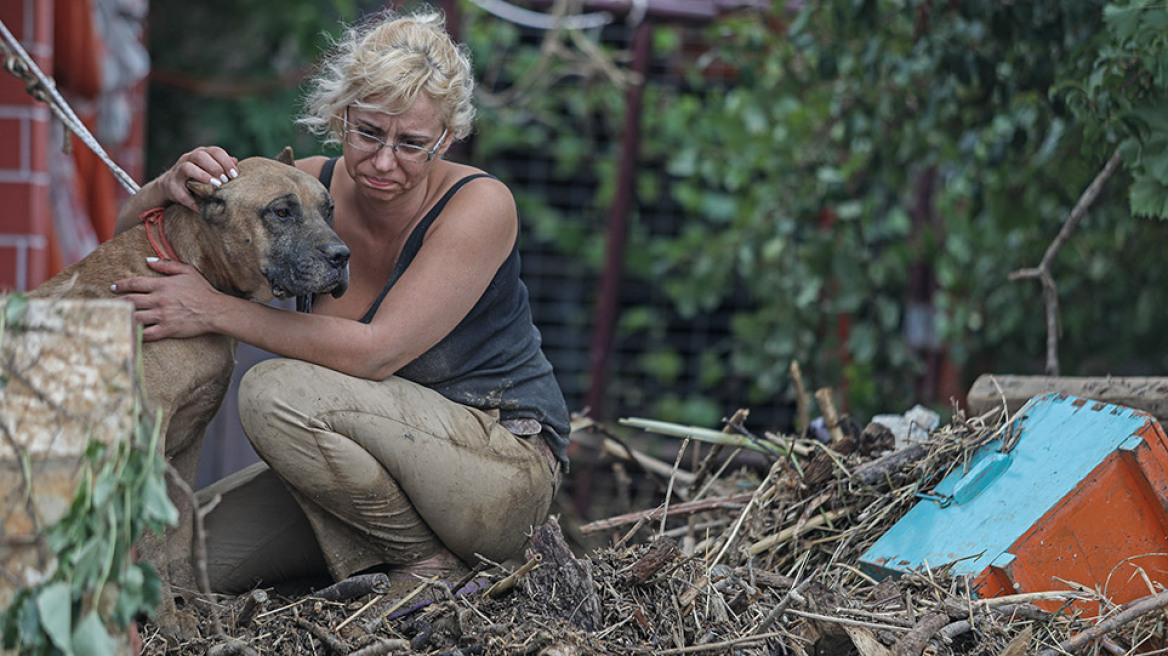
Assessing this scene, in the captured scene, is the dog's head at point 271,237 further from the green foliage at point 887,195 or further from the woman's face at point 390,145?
the green foliage at point 887,195

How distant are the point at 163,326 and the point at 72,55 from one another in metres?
2.91

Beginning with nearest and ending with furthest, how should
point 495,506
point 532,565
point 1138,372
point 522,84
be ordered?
point 532,565, point 495,506, point 1138,372, point 522,84

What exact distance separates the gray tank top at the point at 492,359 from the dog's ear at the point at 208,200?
14.0 inches

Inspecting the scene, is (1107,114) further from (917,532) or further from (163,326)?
(163,326)

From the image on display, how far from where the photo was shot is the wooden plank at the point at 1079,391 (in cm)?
306

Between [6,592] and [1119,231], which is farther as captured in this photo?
[1119,231]

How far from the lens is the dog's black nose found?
2.73m

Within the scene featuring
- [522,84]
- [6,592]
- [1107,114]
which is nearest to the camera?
[6,592]

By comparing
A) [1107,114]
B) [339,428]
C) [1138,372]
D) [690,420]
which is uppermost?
[1107,114]

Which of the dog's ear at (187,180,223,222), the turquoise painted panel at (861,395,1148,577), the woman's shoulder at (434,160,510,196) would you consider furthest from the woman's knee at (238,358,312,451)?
the turquoise painted panel at (861,395,1148,577)

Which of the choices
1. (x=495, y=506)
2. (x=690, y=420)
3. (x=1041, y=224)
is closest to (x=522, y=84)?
(x=690, y=420)

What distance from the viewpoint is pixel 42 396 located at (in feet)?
5.35

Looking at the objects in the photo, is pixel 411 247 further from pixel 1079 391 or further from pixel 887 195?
pixel 887 195

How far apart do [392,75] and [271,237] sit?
469 millimetres
